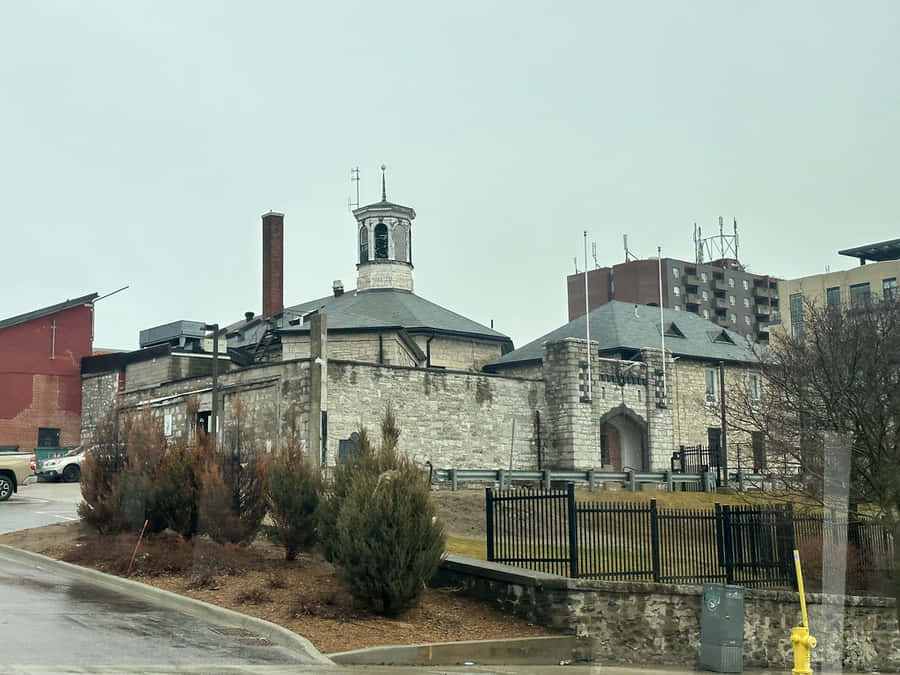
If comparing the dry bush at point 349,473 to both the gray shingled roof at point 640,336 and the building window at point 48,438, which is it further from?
the building window at point 48,438

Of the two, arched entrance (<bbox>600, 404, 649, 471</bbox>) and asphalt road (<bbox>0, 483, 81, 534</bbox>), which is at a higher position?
arched entrance (<bbox>600, 404, 649, 471</bbox>)

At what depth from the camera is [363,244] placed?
65000mm

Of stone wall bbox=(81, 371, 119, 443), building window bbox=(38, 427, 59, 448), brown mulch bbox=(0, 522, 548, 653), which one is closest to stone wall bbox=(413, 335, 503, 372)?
stone wall bbox=(81, 371, 119, 443)

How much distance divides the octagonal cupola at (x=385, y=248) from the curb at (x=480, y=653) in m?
48.6

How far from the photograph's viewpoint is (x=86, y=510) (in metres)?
21.0

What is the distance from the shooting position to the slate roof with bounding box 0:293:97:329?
53750mm

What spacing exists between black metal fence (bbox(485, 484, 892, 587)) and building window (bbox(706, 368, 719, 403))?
36.3m

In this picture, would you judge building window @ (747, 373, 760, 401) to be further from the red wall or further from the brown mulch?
the brown mulch

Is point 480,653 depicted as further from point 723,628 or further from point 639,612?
point 723,628

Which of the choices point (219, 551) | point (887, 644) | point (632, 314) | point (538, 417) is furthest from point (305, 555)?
point (632, 314)

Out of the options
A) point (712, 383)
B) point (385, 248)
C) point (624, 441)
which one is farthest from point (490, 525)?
point (385, 248)

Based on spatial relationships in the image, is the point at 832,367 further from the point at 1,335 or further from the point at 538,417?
the point at 1,335

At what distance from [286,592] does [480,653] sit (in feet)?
10.9

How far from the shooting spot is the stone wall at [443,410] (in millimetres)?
43219
